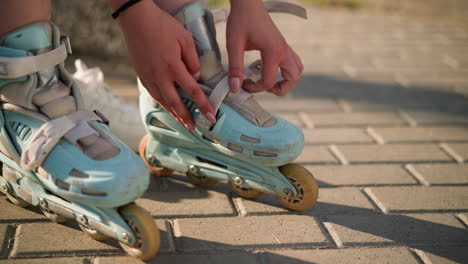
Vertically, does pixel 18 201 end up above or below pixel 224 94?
below

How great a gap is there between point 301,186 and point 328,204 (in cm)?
18

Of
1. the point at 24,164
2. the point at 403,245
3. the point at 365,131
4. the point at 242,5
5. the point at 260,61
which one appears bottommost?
the point at 365,131

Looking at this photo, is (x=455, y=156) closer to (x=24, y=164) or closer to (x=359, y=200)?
(x=359, y=200)

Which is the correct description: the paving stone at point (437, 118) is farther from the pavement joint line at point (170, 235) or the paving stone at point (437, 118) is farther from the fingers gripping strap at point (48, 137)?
the fingers gripping strap at point (48, 137)

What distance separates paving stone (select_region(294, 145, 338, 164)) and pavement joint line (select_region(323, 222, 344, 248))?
1.68ft

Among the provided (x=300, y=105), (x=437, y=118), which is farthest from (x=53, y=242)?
(x=437, y=118)

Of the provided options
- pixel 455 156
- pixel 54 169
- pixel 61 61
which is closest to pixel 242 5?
pixel 61 61

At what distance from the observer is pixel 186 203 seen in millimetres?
1792

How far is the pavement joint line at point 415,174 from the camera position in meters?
2.02

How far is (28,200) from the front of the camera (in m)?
1.59

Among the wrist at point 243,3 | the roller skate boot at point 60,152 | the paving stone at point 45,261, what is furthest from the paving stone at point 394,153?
the paving stone at point 45,261

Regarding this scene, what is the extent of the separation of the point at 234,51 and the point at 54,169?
0.62m

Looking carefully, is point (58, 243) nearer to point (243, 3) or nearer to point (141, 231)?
point (141, 231)

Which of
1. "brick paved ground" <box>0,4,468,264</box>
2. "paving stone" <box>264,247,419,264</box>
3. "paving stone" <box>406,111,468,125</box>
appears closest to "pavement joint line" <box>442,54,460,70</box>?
"brick paved ground" <box>0,4,468,264</box>
